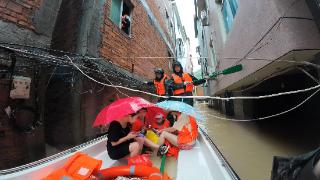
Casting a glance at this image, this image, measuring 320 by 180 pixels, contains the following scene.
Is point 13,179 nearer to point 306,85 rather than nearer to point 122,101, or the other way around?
point 122,101

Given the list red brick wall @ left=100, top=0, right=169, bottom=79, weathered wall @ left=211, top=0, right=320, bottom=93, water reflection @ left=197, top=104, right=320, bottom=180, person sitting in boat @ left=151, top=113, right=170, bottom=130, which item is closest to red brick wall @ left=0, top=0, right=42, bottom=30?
red brick wall @ left=100, top=0, right=169, bottom=79

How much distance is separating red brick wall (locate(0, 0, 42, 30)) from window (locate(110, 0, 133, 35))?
109 inches

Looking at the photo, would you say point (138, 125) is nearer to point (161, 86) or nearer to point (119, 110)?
point (119, 110)

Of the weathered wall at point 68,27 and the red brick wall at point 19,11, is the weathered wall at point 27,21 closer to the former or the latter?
the red brick wall at point 19,11

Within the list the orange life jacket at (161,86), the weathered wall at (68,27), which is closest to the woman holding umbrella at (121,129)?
the orange life jacket at (161,86)

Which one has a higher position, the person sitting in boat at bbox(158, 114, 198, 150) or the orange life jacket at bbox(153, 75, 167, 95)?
the orange life jacket at bbox(153, 75, 167, 95)

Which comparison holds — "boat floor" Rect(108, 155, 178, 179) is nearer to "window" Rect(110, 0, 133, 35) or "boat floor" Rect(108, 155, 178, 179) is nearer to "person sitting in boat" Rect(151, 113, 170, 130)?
"person sitting in boat" Rect(151, 113, 170, 130)

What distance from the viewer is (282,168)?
1.37 metres

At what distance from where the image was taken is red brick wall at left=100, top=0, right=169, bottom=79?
19.4 feet

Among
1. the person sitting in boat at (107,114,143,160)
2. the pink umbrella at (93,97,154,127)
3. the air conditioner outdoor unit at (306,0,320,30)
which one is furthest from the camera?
the person sitting in boat at (107,114,143,160)

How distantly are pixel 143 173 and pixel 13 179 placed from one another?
4.06ft

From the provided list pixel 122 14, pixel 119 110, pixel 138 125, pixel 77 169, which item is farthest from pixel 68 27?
pixel 77 169

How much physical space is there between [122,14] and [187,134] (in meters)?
5.85

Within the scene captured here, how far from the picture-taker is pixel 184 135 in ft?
11.0
